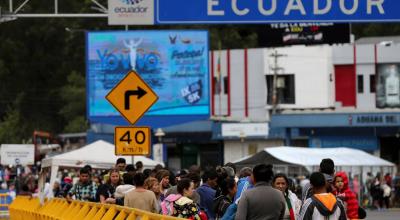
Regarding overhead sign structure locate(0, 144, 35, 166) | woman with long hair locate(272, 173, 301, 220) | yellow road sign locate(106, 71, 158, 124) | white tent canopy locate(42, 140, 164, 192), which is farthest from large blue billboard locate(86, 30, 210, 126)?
woman with long hair locate(272, 173, 301, 220)

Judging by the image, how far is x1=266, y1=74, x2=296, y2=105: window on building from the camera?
69.7m

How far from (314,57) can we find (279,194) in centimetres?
5544

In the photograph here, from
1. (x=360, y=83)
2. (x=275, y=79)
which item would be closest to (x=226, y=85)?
(x=275, y=79)

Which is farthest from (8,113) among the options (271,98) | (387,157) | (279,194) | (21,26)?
(279,194)

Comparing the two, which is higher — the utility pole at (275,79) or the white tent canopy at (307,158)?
the utility pole at (275,79)

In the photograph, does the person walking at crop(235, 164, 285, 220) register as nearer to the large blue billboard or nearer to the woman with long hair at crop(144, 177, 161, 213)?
the woman with long hair at crop(144, 177, 161, 213)

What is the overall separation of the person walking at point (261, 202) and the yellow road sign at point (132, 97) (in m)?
9.64

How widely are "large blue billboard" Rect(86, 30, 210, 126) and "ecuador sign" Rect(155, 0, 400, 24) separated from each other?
33895 millimetres

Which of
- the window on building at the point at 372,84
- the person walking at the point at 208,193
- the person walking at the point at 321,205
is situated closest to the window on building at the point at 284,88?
the window on building at the point at 372,84

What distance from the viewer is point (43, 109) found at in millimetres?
98750

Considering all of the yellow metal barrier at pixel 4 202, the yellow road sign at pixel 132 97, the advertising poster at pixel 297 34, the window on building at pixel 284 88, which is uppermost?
the advertising poster at pixel 297 34

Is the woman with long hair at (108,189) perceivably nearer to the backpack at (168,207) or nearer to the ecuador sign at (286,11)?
the ecuador sign at (286,11)

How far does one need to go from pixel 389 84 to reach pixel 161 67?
1683 cm

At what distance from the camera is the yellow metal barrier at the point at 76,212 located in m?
15.6
